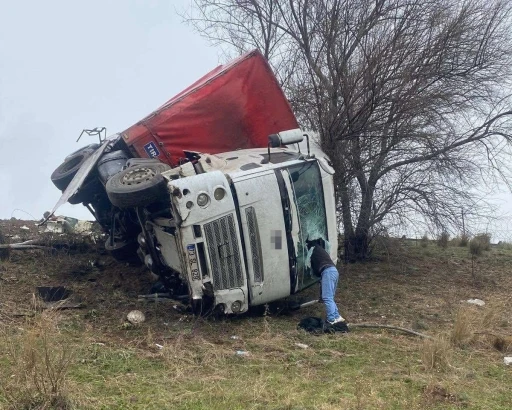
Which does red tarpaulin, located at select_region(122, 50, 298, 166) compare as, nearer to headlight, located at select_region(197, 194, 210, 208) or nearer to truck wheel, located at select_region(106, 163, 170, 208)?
truck wheel, located at select_region(106, 163, 170, 208)

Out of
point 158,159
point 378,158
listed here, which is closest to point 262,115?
point 158,159

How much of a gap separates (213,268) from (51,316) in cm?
197

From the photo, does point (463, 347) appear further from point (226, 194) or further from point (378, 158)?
point (378, 158)

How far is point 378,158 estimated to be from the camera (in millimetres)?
9703

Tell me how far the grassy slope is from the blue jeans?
298 millimetres

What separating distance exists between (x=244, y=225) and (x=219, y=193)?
1.38 ft

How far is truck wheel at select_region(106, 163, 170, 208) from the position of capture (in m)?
6.55

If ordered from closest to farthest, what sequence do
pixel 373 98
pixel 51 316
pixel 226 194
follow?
pixel 51 316, pixel 226 194, pixel 373 98

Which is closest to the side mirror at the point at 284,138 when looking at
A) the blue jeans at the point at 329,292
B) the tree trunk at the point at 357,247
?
the blue jeans at the point at 329,292

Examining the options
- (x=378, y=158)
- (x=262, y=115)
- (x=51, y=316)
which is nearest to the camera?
(x=51, y=316)

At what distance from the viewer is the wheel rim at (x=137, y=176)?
6727mm

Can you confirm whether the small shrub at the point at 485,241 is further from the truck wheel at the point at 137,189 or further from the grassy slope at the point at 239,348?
the truck wheel at the point at 137,189

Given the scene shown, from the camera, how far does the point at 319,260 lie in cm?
695

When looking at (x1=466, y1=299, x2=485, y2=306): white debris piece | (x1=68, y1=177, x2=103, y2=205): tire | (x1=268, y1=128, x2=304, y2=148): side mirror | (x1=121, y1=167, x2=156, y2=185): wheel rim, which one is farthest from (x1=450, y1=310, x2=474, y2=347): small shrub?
(x1=68, y1=177, x2=103, y2=205): tire
